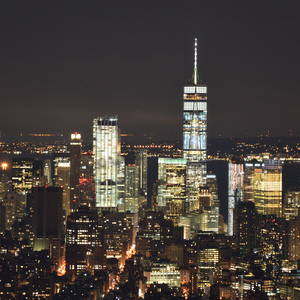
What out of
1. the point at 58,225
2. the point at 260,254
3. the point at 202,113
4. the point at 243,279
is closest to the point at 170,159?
the point at 202,113

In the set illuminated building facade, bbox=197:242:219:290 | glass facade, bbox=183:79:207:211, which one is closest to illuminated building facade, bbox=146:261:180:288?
illuminated building facade, bbox=197:242:219:290

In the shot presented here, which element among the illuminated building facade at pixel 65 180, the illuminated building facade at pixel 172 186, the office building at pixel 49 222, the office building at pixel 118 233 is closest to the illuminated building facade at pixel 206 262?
the office building at pixel 118 233

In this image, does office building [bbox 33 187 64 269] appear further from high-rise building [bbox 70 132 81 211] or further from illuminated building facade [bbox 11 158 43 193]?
high-rise building [bbox 70 132 81 211]

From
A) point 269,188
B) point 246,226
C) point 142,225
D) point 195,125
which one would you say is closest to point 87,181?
point 269,188

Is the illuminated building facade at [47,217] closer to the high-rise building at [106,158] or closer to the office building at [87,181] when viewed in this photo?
the office building at [87,181]

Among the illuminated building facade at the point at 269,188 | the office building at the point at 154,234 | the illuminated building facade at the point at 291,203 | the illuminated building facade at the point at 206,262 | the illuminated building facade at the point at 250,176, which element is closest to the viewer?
the illuminated building facade at the point at 206,262

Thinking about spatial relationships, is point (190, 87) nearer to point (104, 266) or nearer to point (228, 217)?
point (228, 217)

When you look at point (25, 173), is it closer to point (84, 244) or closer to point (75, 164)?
point (75, 164)
